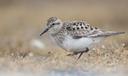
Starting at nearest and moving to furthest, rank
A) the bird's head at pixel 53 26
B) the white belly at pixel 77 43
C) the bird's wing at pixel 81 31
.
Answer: the white belly at pixel 77 43 < the bird's wing at pixel 81 31 < the bird's head at pixel 53 26

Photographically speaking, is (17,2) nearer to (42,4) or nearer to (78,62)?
(42,4)

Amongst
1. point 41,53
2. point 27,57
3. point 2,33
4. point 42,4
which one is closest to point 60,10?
point 42,4

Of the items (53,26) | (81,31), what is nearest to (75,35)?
(81,31)

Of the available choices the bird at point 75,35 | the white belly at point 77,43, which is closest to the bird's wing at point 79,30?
the bird at point 75,35

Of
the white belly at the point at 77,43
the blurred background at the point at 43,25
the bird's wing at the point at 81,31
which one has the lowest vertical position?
the blurred background at the point at 43,25

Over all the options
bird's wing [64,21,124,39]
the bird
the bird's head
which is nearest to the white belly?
the bird

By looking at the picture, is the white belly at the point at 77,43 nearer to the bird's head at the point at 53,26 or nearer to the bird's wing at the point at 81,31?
the bird's wing at the point at 81,31

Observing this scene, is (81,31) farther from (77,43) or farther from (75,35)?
(77,43)

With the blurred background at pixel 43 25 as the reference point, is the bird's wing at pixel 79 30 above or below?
above

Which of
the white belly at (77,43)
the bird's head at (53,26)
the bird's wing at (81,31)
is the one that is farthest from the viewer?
the bird's head at (53,26)
